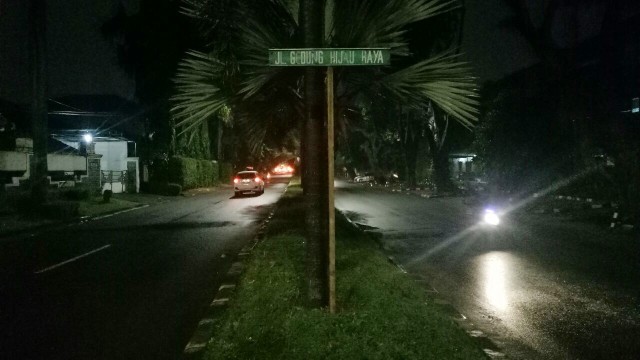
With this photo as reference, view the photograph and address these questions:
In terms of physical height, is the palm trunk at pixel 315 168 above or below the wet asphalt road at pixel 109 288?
above

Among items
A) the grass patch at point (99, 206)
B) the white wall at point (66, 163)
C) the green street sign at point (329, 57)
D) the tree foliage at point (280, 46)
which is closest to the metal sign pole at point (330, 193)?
the green street sign at point (329, 57)

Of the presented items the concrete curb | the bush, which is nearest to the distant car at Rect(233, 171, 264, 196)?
the bush

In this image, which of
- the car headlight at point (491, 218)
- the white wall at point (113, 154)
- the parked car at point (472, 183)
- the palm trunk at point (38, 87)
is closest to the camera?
the car headlight at point (491, 218)

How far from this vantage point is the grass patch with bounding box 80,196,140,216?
21.7m

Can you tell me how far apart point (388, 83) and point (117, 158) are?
3425cm

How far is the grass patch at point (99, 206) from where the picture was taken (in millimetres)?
21692

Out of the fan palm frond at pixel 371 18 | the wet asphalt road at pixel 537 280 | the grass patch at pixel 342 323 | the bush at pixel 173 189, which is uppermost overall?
the fan palm frond at pixel 371 18

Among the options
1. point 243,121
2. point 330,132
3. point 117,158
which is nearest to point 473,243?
point 243,121

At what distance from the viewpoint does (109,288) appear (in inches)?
335

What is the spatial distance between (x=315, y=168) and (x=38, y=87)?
15793 millimetres

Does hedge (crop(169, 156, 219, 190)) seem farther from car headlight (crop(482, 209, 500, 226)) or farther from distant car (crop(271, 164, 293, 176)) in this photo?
distant car (crop(271, 164, 293, 176))

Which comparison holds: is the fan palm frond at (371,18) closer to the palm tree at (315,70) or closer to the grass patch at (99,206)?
the palm tree at (315,70)

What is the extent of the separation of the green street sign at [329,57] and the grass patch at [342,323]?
2.62 meters

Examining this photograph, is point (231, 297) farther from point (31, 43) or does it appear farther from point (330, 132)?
point (31, 43)
